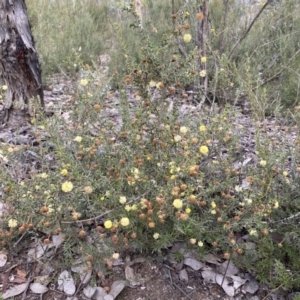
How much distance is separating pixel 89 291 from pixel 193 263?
0.58m

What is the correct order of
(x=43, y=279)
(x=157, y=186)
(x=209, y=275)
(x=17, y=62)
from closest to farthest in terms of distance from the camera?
(x=157, y=186)
(x=43, y=279)
(x=209, y=275)
(x=17, y=62)

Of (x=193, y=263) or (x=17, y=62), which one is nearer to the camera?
(x=193, y=263)

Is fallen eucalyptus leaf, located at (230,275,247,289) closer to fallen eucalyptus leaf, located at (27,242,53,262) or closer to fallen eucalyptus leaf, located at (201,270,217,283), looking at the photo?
fallen eucalyptus leaf, located at (201,270,217,283)

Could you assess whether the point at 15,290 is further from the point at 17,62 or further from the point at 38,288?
the point at 17,62

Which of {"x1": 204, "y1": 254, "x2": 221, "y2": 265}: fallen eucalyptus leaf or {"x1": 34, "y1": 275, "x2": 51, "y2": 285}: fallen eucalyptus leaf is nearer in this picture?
{"x1": 34, "y1": 275, "x2": 51, "y2": 285}: fallen eucalyptus leaf

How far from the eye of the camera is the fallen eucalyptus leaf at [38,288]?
1872mm

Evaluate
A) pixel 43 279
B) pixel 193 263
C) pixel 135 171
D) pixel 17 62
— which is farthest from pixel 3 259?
pixel 17 62

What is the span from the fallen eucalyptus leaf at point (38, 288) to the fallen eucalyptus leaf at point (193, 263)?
76cm

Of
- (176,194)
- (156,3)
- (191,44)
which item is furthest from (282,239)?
(156,3)

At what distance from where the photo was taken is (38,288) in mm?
1882

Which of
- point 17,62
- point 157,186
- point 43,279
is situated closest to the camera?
point 157,186

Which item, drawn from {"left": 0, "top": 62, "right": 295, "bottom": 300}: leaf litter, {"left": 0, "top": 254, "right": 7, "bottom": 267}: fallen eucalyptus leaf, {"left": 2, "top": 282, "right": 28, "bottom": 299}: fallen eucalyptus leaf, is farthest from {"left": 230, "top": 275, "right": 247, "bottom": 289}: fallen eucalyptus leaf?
{"left": 0, "top": 254, "right": 7, "bottom": 267}: fallen eucalyptus leaf

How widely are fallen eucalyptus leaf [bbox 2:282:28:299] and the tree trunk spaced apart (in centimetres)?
121

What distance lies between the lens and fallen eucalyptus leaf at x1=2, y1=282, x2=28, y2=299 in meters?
1.85
